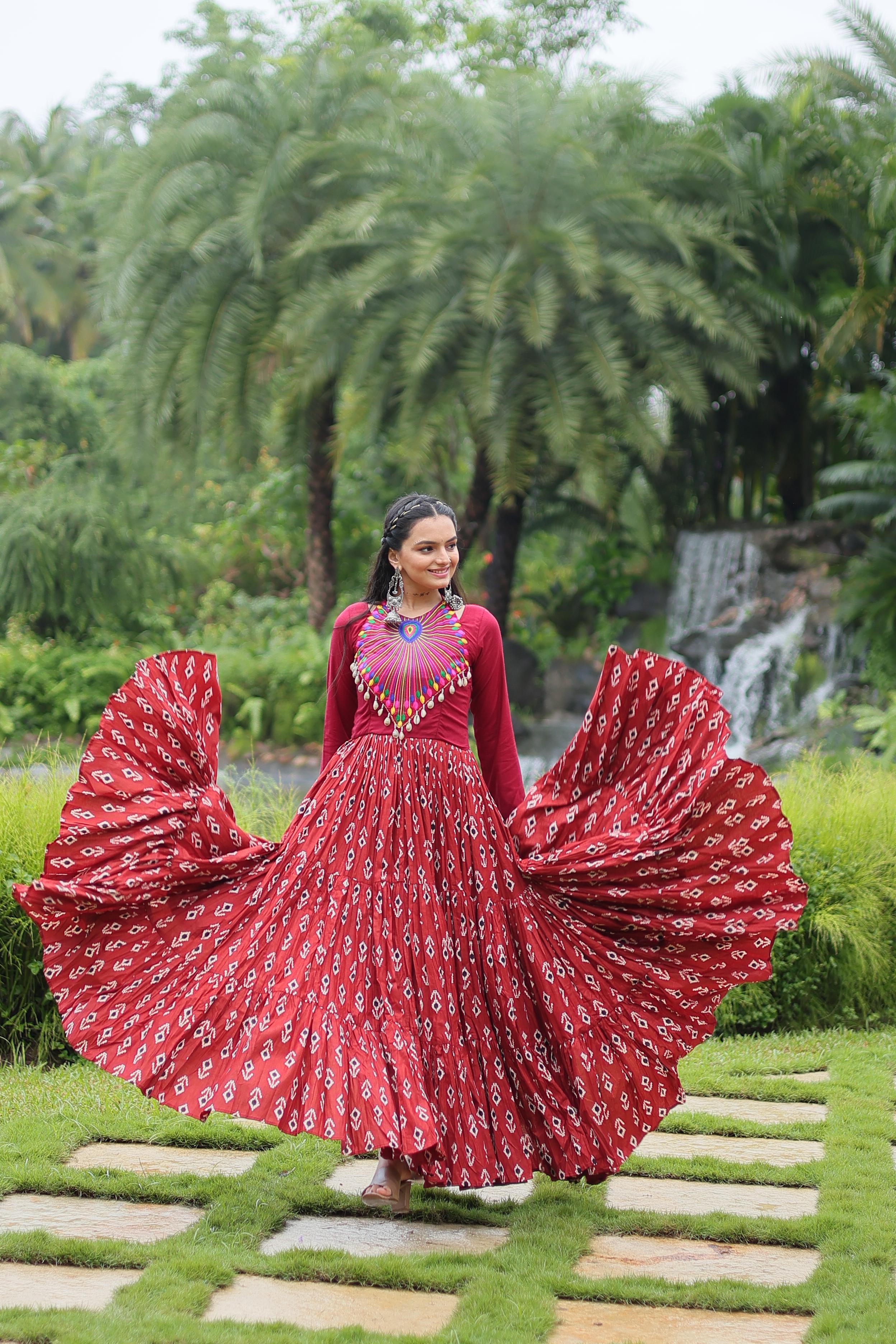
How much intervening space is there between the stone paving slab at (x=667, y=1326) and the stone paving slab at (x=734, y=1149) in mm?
952

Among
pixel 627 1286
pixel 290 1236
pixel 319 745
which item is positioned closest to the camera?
A: pixel 627 1286

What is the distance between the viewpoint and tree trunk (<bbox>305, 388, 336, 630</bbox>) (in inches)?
536

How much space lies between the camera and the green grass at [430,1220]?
7.86 ft

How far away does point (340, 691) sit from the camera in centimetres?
339

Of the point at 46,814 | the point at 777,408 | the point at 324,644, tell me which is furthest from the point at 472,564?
the point at 46,814

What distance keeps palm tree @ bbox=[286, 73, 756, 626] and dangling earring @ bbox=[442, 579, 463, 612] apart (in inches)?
301

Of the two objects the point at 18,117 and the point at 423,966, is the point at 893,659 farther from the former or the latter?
the point at 18,117

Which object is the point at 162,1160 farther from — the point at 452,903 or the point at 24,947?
Answer: the point at 24,947

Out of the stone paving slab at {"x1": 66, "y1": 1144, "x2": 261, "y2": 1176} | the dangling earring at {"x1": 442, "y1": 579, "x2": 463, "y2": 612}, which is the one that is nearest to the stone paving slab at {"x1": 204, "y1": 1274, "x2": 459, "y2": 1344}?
the stone paving slab at {"x1": 66, "y1": 1144, "x2": 261, "y2": 1176}

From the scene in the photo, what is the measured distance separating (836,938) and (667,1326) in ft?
8.94

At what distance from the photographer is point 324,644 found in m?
13.1

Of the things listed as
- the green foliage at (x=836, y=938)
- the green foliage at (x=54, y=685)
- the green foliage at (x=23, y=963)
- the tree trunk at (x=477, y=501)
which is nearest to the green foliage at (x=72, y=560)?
the green foliage at (x=54, y=685)

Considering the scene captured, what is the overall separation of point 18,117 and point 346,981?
103 ft

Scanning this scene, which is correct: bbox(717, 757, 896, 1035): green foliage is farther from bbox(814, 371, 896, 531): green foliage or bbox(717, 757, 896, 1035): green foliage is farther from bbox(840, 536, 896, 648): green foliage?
bbox(814, 371, 896, 531): green foliage
